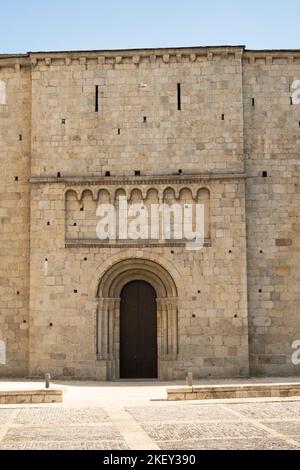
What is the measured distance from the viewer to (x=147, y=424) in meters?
14.1

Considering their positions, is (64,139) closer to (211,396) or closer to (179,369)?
(179,369)

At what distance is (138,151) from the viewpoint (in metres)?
24.0

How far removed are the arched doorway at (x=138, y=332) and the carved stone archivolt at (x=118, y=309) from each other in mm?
238

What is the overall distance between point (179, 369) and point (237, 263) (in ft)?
13.2

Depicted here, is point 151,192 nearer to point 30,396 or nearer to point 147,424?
point 30,396

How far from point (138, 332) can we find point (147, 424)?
392 inches

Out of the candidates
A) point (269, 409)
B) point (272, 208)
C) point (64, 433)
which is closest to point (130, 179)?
point (272, 208)

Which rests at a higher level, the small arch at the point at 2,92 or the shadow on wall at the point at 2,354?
the small arch at the point at 2,92

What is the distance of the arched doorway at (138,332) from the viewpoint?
23891mm

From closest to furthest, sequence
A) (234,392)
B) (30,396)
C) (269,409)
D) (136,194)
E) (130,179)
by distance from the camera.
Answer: (269,409)
(30,396)
(234,392)
(130,179)
(136,194)

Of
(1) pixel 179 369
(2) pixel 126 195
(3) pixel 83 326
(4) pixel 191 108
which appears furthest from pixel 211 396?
(4) pixel 191 108

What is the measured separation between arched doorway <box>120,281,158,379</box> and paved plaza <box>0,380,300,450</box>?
406 cm

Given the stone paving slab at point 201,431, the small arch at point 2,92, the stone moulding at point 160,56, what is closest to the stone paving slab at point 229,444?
the stone paving slab at point 201,431

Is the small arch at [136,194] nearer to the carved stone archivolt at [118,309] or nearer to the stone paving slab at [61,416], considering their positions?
the carved stone archivolt at [118,309]
